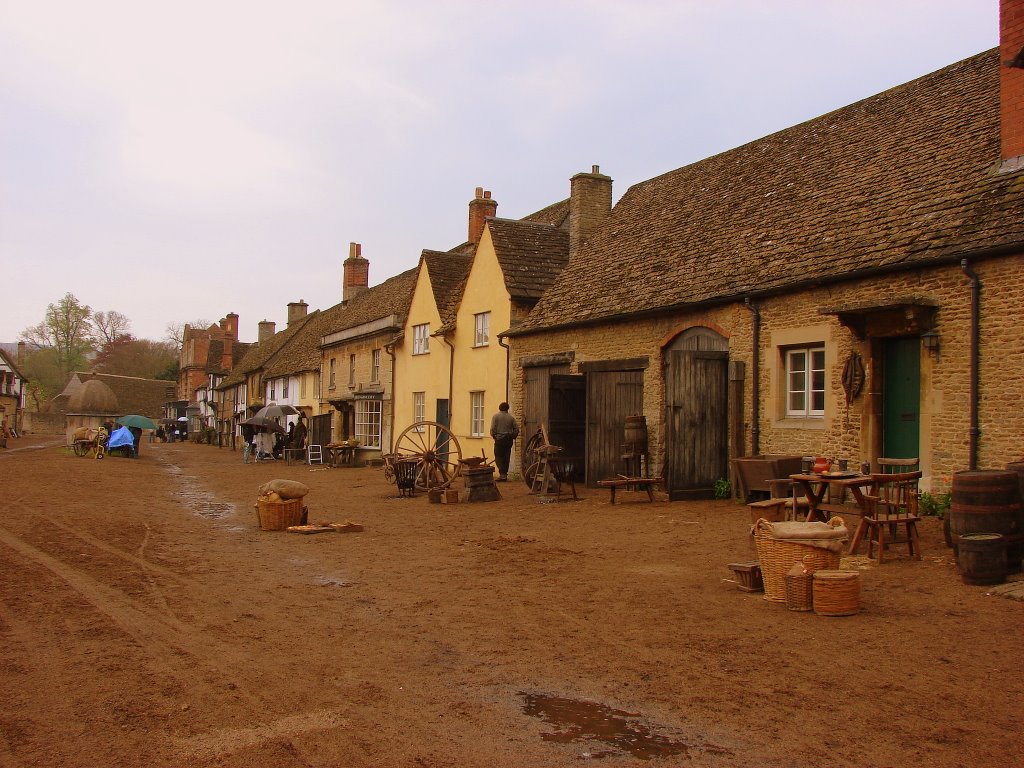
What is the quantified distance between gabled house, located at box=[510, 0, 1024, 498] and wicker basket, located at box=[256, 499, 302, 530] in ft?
20.7

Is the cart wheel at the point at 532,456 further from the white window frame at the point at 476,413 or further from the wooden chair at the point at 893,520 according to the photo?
the wooden chair at the point at 893,520

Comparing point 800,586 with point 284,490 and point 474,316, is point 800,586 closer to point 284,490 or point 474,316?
point 284,490

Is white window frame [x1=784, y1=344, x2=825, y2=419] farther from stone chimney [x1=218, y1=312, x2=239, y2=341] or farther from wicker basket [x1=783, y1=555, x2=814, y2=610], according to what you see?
stone chimney [x1=218, y1=312, x2=239, y2=341]

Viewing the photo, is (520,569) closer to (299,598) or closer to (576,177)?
(299,598)

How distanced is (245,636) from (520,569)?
356cm

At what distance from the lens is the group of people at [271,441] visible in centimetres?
3534

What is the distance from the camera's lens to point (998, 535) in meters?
Result: 7.56

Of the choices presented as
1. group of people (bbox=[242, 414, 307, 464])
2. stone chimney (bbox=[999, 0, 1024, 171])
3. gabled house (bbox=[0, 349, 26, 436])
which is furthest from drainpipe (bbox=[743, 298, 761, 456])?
gabled house (bbox=[0, 349, 26, 436])

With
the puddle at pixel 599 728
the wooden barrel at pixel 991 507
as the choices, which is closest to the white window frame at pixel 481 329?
the wooden barrel at pixel 991 507

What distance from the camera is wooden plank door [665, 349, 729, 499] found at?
1459cm

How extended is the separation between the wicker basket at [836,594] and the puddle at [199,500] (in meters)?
10.1

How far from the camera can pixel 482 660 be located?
5.69 metres

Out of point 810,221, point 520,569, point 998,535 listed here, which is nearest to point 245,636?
point 520,569

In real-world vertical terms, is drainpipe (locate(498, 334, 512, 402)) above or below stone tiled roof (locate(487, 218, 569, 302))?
below
